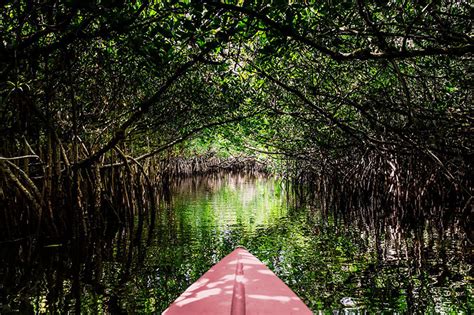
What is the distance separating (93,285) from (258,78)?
15.8 feet

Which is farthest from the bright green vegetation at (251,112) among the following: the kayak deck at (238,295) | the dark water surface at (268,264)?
the kayak deck at (238,295)

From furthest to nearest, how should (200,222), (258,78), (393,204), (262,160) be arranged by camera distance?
(262,160) → (393,204) → (200,222) → (258,78)

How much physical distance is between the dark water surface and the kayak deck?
1.19 ft

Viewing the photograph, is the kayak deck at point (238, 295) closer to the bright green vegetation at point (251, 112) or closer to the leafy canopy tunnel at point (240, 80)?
the bright green vegetation at point (251, 112)

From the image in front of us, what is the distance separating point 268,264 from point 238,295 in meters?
1.93

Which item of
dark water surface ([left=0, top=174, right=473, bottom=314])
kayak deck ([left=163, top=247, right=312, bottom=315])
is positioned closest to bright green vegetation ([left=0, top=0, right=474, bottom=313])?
dark water surface ([left=0, top=174, right=473, bottom=314])

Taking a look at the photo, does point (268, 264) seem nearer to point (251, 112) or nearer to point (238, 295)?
point (238, 295)

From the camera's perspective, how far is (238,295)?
2.64 m

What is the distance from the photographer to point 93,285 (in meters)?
3.85

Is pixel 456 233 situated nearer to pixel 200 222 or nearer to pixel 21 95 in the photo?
pixel 200 222

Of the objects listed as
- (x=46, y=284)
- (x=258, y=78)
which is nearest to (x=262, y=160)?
(x=258, y=78)

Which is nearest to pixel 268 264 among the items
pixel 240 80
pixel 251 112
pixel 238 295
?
pixel 238 295

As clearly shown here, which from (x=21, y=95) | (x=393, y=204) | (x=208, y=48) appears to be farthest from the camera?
(x=393, y=204)

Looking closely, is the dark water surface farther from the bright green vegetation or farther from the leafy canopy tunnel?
the leafy canopy tunnel
